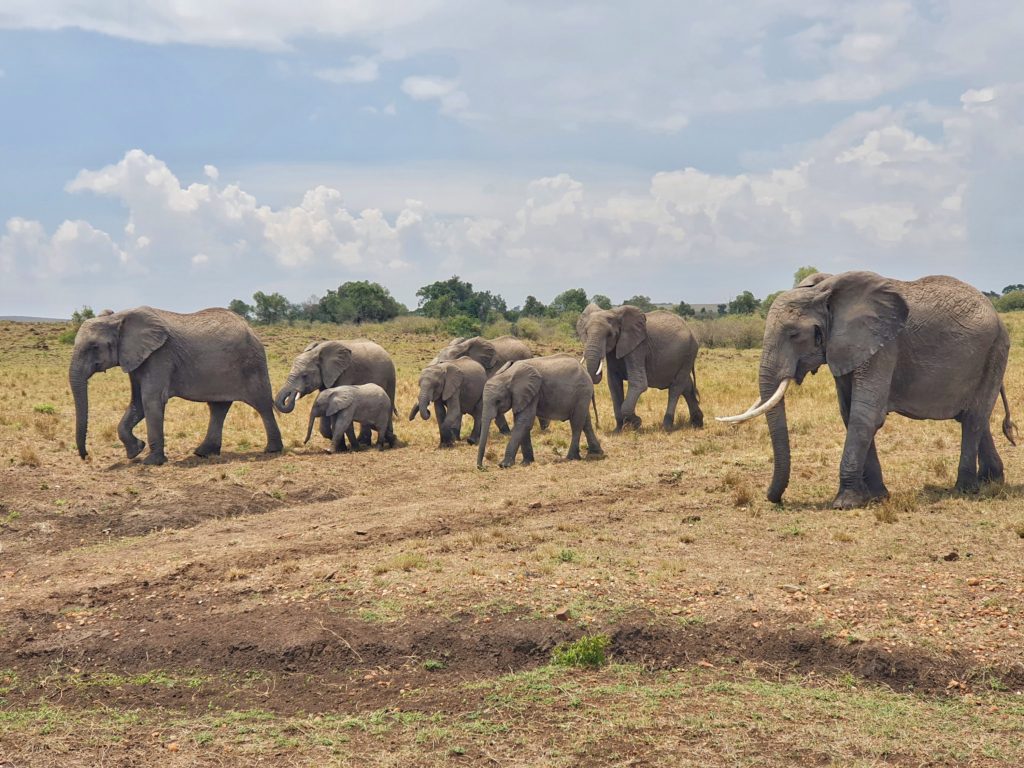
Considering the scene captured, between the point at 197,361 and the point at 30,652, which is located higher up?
the point at 197,361

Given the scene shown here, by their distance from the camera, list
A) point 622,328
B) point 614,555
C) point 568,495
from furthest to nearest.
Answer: point 622,328
point 568,495
point 614,555

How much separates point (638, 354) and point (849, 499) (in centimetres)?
999

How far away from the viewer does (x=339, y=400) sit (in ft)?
65.9

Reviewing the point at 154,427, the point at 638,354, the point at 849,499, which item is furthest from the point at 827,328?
the point at 154,427

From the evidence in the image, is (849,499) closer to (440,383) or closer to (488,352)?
(440,383)

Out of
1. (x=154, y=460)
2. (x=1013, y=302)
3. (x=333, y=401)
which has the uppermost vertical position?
(x=1013, y=302)

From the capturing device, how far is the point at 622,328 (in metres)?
22.7

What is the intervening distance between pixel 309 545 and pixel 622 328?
12024mm

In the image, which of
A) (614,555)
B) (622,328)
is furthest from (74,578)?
(622,328)

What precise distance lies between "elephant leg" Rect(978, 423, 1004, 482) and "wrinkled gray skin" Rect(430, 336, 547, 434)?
9.41 meters

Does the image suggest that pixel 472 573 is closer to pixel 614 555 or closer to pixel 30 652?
pixel 614 555

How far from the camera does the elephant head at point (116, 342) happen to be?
18422mm

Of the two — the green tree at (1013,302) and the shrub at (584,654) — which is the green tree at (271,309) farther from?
the shrub at (584,654)

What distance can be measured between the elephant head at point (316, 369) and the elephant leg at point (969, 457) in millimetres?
12454
